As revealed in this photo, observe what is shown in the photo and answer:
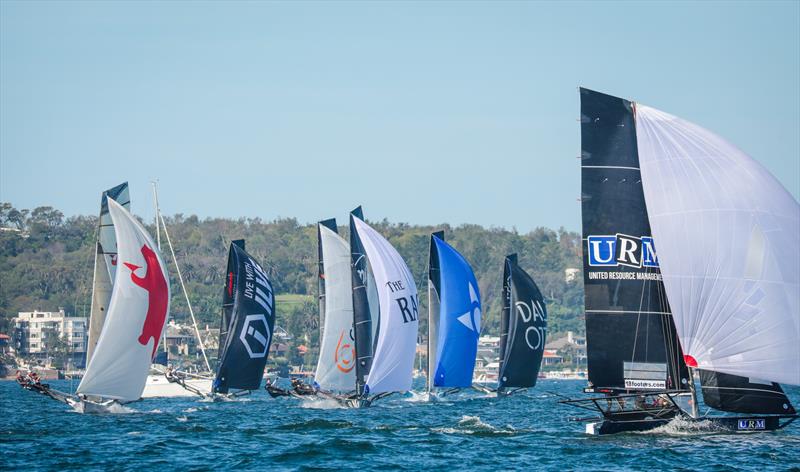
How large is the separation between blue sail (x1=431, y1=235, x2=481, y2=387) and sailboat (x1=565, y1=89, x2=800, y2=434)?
2141 cm

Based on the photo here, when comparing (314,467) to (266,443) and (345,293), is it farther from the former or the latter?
(345,293)

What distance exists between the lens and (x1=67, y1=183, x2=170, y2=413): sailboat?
3978 centimetres

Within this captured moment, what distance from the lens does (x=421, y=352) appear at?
148000 mm

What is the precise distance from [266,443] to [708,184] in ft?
45.0

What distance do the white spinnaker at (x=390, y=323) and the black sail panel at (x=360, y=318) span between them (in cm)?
56

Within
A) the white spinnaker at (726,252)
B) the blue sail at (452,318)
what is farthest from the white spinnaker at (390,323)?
the white spinnaker at (726,252)

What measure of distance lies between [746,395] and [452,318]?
23657 mm

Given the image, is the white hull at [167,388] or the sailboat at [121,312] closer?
the sailboat at [121,312]

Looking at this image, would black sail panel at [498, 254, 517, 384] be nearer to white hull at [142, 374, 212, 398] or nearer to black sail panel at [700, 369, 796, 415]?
white hull at [142, 374, 212, 398]

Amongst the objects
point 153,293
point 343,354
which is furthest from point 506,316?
point 153,293

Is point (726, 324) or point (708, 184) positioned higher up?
point (708, 184)

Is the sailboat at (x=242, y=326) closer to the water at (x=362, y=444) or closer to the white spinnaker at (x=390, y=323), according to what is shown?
the water at (x=362, y=444)

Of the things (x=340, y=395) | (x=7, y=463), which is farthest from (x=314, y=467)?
(x=340, y=395)

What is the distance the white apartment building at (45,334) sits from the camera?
14550 centimetres
